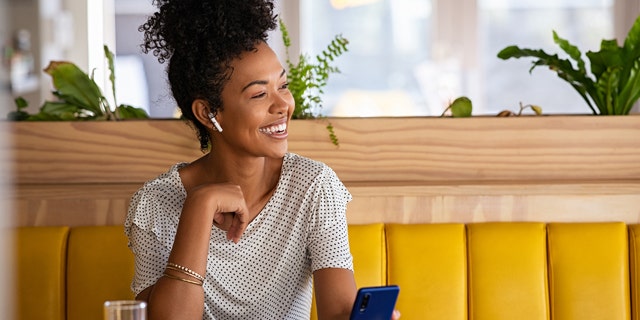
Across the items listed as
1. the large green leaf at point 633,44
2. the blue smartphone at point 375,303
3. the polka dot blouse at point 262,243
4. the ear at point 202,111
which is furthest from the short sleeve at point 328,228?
the large green leaf at point 633,44

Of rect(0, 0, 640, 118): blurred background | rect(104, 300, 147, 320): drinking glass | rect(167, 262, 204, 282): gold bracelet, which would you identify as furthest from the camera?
rect(0, 0, 640, 118): blurred background

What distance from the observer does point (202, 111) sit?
165cm

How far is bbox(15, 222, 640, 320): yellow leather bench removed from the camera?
6.03 ft

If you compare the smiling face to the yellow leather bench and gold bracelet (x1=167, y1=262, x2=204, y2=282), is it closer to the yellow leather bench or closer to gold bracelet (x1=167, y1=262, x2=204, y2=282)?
gold bracelet (x1=167, y1=262, x2=204, y2=282)

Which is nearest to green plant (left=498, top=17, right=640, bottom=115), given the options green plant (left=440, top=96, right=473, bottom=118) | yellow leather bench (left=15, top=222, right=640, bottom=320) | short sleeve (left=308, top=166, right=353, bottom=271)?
green plant (left=440, top=96, right=473, bottom=118)

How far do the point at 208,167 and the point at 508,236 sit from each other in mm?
630

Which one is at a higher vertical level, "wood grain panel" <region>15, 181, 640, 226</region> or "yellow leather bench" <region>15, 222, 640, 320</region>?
"wood grain panel" <region>15, 181, 640, 226</region>

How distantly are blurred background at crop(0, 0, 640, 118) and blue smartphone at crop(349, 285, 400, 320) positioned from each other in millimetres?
3848

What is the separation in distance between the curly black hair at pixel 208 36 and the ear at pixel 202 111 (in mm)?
13

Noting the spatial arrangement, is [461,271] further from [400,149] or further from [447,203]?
[400,149]

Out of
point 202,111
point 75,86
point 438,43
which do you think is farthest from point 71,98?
point 438,43

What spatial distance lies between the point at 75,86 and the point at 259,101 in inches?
24.7

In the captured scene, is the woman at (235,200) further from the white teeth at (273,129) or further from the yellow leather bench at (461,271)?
the yellow leather bench at (461,271)

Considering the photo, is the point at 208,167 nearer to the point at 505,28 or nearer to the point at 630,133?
the point at 630,133
